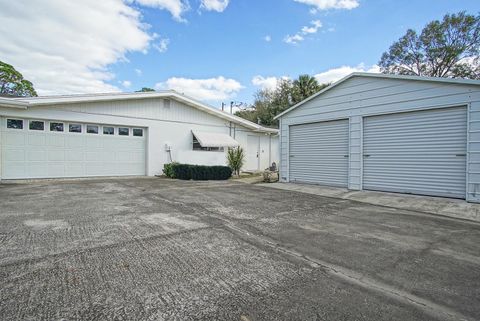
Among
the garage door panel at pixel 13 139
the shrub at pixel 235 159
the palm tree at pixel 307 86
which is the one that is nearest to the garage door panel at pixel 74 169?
the garage door panel at pixel 13 139

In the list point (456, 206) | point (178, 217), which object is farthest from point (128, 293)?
point (456, 206)

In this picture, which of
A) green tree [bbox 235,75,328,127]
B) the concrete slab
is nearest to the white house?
the concrete slab

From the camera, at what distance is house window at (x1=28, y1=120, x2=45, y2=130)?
10.1 meters

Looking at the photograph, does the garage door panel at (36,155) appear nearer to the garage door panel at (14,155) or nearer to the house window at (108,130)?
the garage door panel at (14,155)

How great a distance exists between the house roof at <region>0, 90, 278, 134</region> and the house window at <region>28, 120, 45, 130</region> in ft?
2.20

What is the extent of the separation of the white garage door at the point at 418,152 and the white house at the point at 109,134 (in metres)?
7.93

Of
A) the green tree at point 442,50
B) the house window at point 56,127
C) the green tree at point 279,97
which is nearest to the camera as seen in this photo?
the house window at point 56,127

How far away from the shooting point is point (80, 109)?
11.0m

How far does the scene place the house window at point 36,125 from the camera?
397 inches

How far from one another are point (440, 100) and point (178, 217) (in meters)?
7.58

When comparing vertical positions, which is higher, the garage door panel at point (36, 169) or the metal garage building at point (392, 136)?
the metal garage building at point (392, 136)

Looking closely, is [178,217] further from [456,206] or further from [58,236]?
[456,206]

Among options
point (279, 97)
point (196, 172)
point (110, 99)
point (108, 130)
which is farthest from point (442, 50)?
point (108, 130)

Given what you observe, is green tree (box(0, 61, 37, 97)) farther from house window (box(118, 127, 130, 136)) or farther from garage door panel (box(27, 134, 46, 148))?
house window (box(118, 127, 130, 136))
